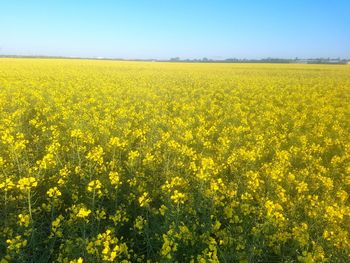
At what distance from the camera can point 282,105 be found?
14891 millimetres

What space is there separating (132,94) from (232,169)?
37.3 ft

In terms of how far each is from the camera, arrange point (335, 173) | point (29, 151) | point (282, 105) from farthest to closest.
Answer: point (282, 105) → point (29, 151) → point (335, 173)

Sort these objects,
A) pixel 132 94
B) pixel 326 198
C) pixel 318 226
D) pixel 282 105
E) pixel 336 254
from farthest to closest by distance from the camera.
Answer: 1. pixel 132 94
2. pixel 282 105
3. pixel 326 198
4. pixel 318 226
5. pixel 336 254

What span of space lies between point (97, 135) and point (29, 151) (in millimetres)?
1769

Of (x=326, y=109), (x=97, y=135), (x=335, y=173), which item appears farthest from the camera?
(x=326, y=109)

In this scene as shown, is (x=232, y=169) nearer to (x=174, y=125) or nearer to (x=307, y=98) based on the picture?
(x=174, y=125)

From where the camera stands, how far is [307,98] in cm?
1627

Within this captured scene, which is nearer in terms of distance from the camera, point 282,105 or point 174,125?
point 174,125

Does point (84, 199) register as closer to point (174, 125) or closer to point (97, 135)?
point (97, 135)

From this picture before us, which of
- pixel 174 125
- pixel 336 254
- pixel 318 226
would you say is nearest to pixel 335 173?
pixel 318 226

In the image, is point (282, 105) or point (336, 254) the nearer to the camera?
point (336, 254)

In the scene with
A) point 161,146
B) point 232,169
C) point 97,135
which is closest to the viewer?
point 232,169

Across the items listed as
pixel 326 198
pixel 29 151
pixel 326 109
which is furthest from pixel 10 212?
pixel 326 109

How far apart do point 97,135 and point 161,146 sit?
6.29 feet
